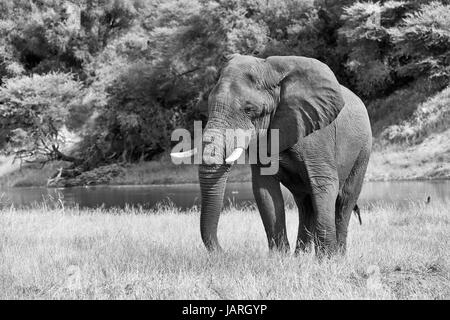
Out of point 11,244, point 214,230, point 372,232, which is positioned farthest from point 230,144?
point 372,232

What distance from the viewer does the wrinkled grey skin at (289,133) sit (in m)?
5.94

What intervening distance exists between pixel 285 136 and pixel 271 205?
81cm

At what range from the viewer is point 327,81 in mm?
6367

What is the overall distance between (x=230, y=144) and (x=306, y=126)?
89 centimetres

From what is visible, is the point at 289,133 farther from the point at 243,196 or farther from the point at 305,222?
the point at 243,196

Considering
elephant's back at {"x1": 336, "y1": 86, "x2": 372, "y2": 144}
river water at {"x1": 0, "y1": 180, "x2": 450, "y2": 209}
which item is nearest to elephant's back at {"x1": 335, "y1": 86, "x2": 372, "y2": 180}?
elephant's back at {"x1": 336, "y1": 86, "x2": 372, "y2": 144}

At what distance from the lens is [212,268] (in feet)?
19.5

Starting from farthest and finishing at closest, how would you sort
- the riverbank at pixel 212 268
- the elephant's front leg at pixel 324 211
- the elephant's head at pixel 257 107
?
the elephant's front leg at pixel 324 211 → the elephant's head at pixel 257 107 → the riverbank at pixel 212 268

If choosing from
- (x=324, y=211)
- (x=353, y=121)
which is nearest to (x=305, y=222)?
(x=324, y=211)

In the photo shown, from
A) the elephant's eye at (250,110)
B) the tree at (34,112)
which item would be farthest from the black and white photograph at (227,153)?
the tree at (34,112)

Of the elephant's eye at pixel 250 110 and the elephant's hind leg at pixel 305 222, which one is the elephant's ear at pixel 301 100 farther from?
the elephant's hind leg at pixel 305 222

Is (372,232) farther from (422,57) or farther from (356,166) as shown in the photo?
(422,57)

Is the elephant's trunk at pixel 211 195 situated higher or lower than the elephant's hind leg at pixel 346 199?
higher

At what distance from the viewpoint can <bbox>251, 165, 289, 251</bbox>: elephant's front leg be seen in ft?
21.7
